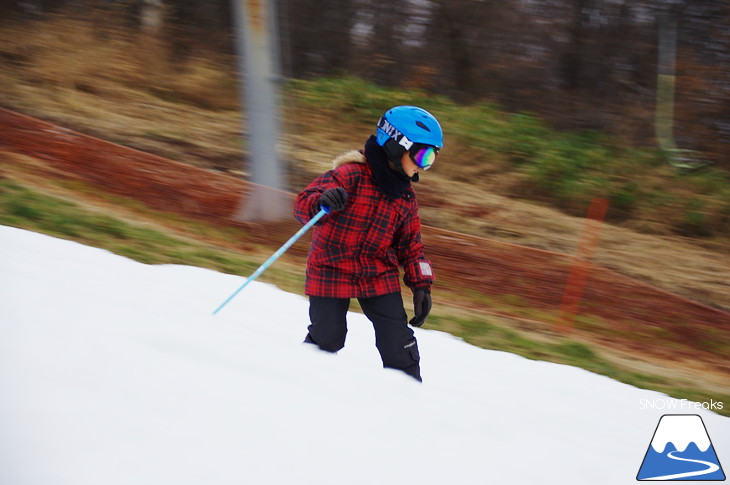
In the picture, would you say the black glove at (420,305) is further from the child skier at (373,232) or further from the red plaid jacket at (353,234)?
the red plaid jacket at (353,234)

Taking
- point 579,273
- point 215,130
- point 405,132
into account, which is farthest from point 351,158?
point 215,130

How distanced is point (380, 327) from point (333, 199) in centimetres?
80

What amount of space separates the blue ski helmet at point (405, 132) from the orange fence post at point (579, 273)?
392 cm

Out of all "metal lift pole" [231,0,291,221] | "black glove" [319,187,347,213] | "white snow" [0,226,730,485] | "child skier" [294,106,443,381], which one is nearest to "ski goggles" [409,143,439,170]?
"child skier" [294,106,443,381]

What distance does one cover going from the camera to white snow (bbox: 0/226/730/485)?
101 inches

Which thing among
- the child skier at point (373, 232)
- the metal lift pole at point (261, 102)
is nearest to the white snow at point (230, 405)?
the child skier at point (373, 232)

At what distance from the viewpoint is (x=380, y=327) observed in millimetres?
4156

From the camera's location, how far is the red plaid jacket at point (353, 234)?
400cm

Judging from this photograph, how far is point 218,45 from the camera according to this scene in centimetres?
1554

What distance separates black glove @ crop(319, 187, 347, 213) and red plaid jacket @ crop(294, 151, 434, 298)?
16cm

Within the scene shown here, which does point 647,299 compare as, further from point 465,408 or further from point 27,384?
point 27,384

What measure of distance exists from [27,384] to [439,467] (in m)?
1.59

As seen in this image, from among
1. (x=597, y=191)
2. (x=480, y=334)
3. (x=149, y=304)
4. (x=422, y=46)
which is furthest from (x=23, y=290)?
(x=422, y=46)

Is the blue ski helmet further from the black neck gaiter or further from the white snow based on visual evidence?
the white snow
